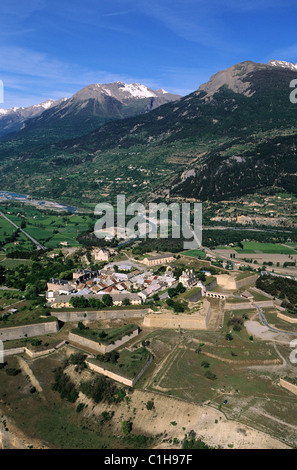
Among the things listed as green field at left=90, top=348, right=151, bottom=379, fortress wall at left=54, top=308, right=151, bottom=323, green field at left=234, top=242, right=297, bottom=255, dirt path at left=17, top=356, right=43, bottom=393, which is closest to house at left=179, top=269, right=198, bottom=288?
fortress wall at left=54, top=308, right=151, bottom=323

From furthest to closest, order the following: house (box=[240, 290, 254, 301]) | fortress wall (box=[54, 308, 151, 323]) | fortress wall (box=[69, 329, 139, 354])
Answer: house (box=[240, 290, 254, 301]), fortress wall (box=[54, 308, 151, 323]), fortress wall (box=[69, 329, 139, 354])

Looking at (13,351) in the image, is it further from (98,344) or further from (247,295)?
(247,295)

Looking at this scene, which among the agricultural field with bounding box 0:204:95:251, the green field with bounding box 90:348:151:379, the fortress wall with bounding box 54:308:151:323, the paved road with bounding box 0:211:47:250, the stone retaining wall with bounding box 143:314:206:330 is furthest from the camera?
the agricultural field with bounding box 0:204:95:251

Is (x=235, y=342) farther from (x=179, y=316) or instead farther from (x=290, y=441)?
(x=290, y=441)

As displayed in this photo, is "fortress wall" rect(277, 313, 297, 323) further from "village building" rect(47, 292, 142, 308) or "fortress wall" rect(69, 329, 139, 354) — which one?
"fortress wall" rect(69, 329, 139, 354)

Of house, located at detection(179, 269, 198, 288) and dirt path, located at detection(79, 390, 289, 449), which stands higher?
house, located at detection(179, 269, 198, 288)

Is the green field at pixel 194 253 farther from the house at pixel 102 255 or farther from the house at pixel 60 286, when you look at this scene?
the house at pixel 60 286

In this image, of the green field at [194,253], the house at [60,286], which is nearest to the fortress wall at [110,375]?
the house at [60,286]

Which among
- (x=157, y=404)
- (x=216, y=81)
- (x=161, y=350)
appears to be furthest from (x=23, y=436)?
(x=216, y=81)

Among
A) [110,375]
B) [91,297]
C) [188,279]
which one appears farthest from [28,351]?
[188,279]
